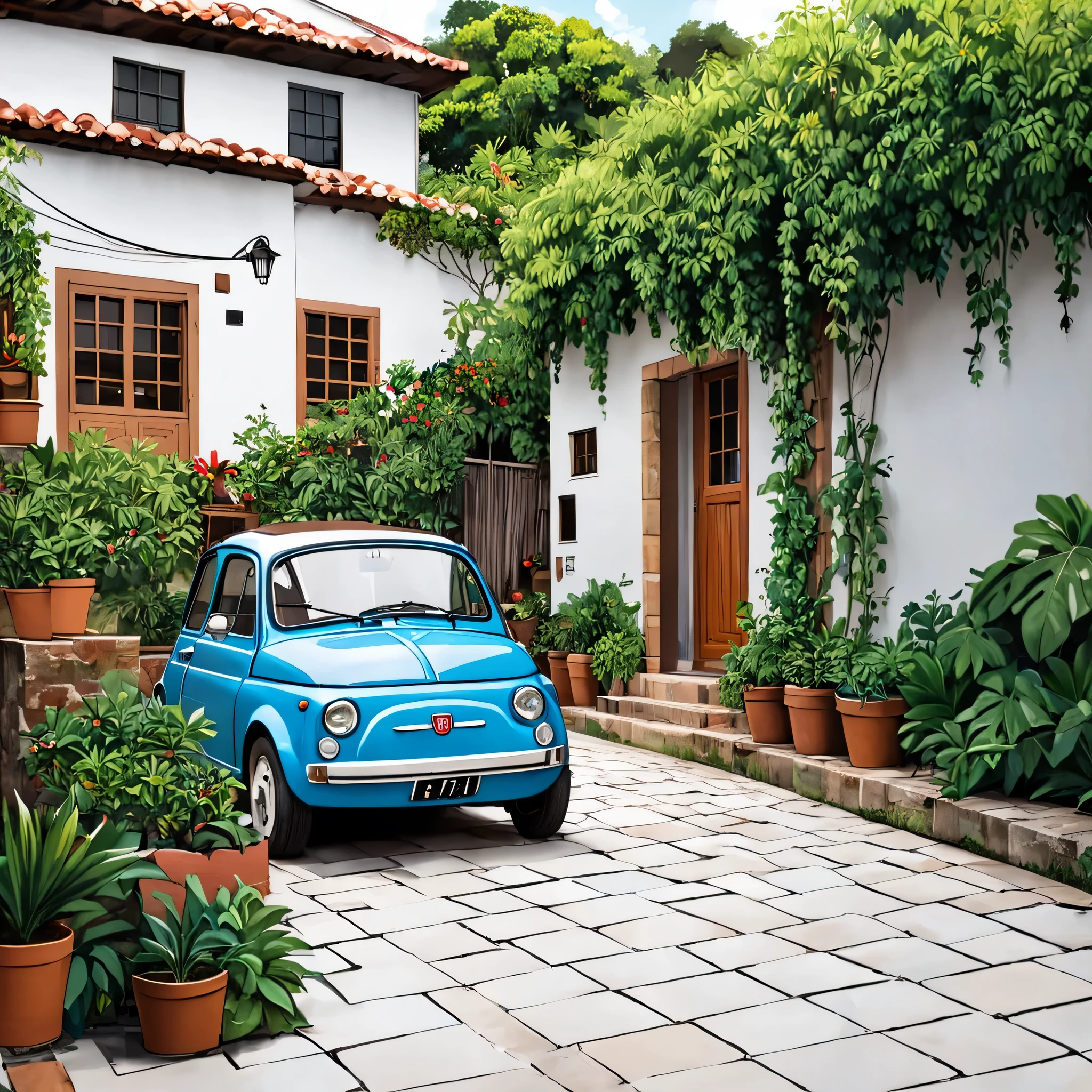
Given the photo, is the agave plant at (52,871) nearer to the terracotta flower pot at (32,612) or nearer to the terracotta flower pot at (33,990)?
the terracotta flower pot at (33,990)

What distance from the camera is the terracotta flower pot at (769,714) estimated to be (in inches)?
325

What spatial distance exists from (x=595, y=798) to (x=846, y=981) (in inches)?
132

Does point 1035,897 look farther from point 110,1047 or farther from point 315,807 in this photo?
point 110,1047

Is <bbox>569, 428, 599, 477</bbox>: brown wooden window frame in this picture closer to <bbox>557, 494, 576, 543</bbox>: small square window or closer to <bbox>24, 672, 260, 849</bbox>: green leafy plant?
<bbox>557, 494, 576, 543</bbox>: small square window

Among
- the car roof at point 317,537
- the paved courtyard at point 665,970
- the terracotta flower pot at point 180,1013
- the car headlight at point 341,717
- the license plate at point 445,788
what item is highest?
the car roof at point 317,537

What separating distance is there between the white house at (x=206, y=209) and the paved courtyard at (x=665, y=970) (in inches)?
344

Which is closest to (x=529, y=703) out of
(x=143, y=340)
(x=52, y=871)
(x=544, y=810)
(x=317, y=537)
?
(x=544, y=810)

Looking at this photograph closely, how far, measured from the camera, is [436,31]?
2850cm

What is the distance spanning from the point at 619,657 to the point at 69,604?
4652 mm

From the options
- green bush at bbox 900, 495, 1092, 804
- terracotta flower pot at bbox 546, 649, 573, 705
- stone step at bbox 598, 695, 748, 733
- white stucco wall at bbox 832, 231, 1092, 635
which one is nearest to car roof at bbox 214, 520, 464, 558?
green bush at bbox 900, 495, 1092, 804

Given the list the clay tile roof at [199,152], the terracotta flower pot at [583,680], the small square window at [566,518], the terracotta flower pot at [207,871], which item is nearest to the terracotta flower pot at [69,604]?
the terracotta flower pot at [207,871]

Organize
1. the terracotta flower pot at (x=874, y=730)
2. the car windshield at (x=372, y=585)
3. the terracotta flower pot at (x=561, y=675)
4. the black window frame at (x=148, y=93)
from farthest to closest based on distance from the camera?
1. the black window frame at (x=148, y=93)
2. the terracotta flower pot at (x=561, y=675)
3. the terracotta flower pot at (x=874, y=730)
4. the car windshield at (x=372, y=585)

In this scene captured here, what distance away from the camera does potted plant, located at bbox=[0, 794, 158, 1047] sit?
3.49 m

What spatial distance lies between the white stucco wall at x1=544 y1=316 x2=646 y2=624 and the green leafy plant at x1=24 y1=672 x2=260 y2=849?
6.52 metres
